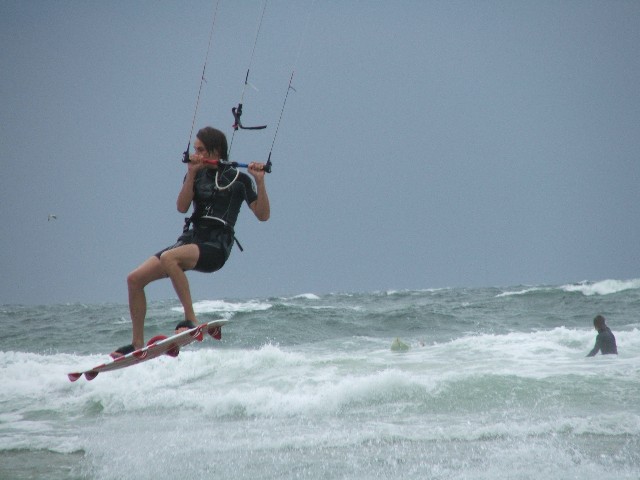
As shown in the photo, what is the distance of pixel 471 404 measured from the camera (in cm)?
940

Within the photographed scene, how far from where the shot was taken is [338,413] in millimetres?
9453

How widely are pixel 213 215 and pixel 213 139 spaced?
2.13 feet

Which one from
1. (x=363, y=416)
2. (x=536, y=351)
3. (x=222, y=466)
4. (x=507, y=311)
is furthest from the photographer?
(x=507, y=311)

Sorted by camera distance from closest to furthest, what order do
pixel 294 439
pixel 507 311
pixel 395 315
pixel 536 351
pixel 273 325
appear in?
pixel 294 439, pixel 536 351, pixel 273 325, pixel 395 315, pixel 507 311

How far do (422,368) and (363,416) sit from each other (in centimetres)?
362

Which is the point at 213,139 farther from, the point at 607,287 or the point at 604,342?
the point at 607,287

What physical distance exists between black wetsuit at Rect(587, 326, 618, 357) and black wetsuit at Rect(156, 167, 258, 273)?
9462 mm

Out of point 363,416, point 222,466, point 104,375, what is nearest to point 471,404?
point 363,416

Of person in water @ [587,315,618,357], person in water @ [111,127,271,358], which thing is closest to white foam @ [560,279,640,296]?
person in water @ [587,315,618,357]

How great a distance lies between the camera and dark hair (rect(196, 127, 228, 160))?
564 centimetres

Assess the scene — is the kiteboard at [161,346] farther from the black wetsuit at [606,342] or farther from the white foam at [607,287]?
the white foam at [607,287]

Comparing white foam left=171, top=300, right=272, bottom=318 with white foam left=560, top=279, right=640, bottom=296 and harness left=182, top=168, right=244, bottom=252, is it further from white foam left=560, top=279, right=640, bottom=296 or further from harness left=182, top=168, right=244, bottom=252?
harness left=182, top=168, right=244, bottom=252

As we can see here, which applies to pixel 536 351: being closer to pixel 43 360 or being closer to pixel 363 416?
pixel 363 416

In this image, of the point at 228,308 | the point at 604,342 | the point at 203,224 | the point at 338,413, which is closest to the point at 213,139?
the point at 203,224
